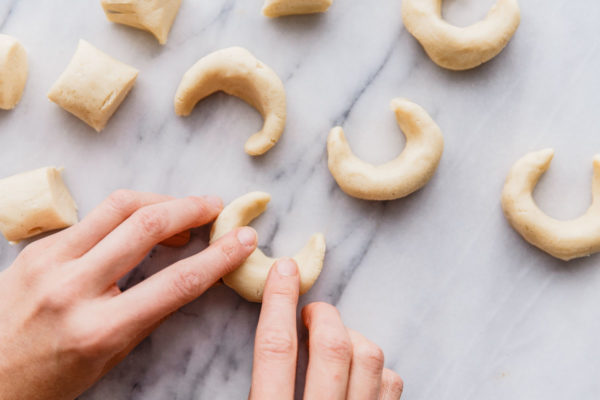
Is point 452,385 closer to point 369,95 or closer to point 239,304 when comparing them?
point 239,304

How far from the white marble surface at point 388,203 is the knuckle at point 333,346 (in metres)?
0.15

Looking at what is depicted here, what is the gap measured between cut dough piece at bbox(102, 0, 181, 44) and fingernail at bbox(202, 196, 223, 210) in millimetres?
333

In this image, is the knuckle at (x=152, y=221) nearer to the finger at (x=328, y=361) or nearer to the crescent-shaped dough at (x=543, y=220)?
the finger at (x=328, y=361)

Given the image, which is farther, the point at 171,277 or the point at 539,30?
the point at 539,30

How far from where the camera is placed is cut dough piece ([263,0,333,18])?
1079 millimetres

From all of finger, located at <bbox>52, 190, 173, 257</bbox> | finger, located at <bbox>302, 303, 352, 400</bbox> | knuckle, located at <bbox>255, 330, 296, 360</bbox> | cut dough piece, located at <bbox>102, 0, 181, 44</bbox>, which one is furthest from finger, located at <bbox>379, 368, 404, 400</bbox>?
cut dough piece, located at <bbox>102, 0, 181, 44</bbox>

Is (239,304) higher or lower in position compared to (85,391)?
higher

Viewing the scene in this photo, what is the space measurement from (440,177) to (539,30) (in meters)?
0.36

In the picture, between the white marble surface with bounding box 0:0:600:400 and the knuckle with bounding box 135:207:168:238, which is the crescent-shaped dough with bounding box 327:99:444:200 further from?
the knuckle with bounding box 135:207:168:238

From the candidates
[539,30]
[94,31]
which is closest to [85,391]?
[94,31]

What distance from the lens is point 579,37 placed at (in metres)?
1.12

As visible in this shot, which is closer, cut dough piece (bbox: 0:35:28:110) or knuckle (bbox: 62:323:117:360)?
knuckle (bbox: 62:323:117:360)

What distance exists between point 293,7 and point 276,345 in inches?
25.2

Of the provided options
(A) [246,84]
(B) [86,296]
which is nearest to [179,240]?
(B) [86,296]
